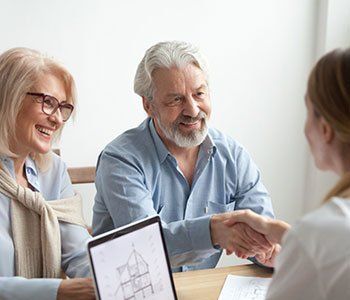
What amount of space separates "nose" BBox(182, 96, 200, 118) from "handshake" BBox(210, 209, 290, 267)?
0.37m

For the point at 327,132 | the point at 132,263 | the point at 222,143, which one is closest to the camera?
the point at 327,132

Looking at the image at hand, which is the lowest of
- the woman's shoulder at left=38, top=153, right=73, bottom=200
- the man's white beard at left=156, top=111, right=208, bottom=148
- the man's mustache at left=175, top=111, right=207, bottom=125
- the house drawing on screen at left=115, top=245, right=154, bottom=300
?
the house drawing on screen at left=115, top=245, right=154, bottom=300

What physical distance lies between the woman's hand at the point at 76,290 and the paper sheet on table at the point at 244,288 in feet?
1.06

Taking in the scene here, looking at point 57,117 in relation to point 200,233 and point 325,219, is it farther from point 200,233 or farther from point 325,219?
point 325,219

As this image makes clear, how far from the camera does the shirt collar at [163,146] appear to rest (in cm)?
168

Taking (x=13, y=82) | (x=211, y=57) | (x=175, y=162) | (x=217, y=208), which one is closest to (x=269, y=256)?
(x=217, y=208)

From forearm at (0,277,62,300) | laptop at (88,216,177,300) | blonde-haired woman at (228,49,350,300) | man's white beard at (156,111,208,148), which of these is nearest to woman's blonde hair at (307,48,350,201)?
blonde-haired woman at (228,49,350,300)

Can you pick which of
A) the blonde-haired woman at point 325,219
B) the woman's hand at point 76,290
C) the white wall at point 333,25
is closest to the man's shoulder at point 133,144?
the woman's hand at point 76,290

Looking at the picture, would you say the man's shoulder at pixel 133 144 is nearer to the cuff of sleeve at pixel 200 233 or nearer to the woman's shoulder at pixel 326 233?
the cuff of sleeve at pixel 200 233

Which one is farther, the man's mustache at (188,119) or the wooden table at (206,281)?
the man's mustache at (188,119)

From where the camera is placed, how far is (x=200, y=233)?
4.81ft

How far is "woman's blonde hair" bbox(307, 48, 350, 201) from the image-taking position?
83 cm

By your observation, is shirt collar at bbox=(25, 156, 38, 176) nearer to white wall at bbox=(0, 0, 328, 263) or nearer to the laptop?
the laptop

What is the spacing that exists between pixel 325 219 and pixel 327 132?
0.17 meters
